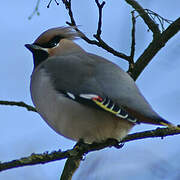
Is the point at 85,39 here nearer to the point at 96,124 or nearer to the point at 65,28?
the point at 65,28

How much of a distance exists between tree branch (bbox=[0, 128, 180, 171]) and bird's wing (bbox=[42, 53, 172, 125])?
296 mm

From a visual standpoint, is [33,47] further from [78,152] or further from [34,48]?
[78,152]

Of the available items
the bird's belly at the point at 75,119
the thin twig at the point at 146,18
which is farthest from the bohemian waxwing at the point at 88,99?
the thin twig at the point at 146,18

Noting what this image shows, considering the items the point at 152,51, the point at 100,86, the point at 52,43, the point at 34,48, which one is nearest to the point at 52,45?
the point at 52,43

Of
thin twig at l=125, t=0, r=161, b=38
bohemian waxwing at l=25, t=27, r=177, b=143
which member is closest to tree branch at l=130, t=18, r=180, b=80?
thin twig at l=125, t=0, r=161, b=38

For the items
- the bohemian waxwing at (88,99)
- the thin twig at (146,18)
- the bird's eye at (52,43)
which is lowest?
the bohemian waxwing at (88,99)

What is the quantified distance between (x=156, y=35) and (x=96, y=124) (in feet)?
3.48

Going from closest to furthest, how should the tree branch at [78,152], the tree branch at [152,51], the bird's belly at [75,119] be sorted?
the tree branch at [78,152]
the bird's belly at [75,119]
the tree branch at [152,51]

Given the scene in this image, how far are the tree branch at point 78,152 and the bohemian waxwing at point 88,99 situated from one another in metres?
0.06

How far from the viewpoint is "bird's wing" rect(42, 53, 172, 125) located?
3578 mm

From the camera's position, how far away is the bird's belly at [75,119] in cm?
377

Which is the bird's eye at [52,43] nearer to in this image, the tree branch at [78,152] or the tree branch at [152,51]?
the tree branch at [152,51]

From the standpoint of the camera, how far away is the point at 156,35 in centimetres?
451

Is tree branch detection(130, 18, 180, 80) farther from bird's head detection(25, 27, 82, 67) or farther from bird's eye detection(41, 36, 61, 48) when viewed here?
bird's eye detection(41, 36, 61, 48)
